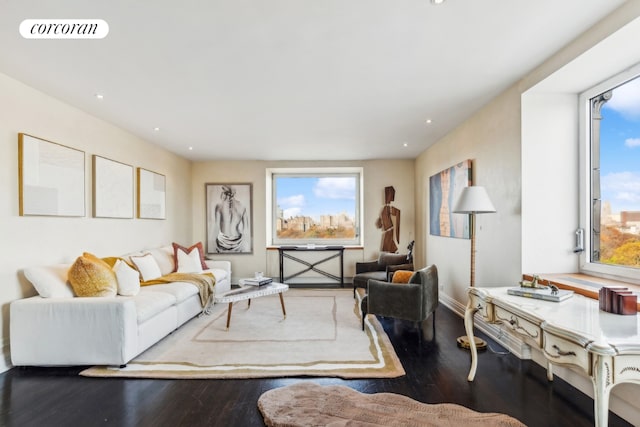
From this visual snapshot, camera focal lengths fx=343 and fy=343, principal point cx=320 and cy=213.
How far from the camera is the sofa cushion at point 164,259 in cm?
494

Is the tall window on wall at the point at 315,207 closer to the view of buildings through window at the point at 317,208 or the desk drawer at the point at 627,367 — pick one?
the view of buildings through window at the point at 317,208

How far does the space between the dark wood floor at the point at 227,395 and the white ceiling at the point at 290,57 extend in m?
2.46

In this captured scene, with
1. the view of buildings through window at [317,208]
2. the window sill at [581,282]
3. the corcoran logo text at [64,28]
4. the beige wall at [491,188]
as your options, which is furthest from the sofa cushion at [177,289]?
the window sill at [581,282]

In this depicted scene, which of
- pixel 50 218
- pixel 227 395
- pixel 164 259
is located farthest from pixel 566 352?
pixel 164 259

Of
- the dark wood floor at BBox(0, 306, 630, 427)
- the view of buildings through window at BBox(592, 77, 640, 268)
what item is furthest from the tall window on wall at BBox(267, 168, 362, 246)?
the view of buildings through window at BBox(592, 77, 640, 268)

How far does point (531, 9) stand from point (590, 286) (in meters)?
1.89

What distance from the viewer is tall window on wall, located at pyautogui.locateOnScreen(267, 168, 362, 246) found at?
7.18 meters

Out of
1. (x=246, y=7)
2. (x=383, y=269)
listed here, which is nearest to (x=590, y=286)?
(x=246, y=7)

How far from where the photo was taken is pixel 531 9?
2012mm

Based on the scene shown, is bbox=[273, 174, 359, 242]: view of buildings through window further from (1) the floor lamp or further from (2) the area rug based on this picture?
(2) the area rug

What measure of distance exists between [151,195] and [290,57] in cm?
368

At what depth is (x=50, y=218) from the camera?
3375 mm

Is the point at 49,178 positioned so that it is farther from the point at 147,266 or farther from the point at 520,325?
the point at 520,325

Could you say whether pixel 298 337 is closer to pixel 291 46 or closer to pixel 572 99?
pixel 291 46
